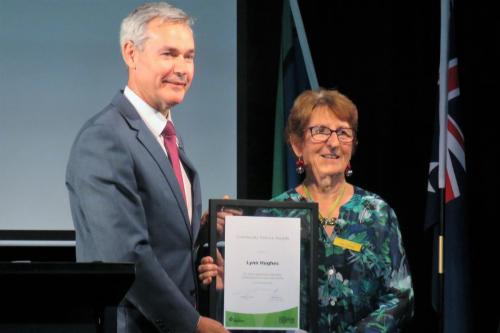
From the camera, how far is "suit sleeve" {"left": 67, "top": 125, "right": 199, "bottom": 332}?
8.30ft

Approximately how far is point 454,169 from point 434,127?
0.86 feet

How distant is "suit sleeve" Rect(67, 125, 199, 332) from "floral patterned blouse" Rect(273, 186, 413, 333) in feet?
1.95

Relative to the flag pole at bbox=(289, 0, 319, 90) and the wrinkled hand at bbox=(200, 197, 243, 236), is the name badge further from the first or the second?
the flag pole at bbox=(289, 0, 319, 90)

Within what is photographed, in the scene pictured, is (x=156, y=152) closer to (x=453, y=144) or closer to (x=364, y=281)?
(x=364, y=281)

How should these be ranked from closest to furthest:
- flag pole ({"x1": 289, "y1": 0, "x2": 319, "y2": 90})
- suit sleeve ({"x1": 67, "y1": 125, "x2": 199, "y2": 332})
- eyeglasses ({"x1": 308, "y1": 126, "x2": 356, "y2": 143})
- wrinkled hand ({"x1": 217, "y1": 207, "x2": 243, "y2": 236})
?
suit sleeve ({"x1": 67, "y1": 125, "x2": 199, "y2": 332}) < wrinkled hand ({"x1": 217, "y1": 207, "x2": 243, "y2": 236}) < eyeglasses ({"x1": 308, "y1": 126, "x2": 356, "y2": 143}) < flag pole ({"x1": 289, "y1": 0, "x2": 319, "y2": 90})

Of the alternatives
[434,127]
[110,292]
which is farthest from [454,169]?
[110,292]

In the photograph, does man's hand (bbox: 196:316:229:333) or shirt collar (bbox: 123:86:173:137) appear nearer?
man's hand (bbox: 196:316:229:333)

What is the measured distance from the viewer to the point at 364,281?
3.01 metres

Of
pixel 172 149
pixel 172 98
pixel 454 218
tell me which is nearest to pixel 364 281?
pixel 172 149

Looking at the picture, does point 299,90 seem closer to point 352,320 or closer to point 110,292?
point 352,320

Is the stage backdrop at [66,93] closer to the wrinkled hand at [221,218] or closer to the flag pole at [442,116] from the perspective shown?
the flag pole at [442,116]

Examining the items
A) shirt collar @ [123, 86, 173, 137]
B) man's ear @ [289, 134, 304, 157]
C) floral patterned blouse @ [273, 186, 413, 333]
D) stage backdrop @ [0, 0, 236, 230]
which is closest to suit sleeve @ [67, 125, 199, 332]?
shirt collar @ [123, 86, 173, 137]

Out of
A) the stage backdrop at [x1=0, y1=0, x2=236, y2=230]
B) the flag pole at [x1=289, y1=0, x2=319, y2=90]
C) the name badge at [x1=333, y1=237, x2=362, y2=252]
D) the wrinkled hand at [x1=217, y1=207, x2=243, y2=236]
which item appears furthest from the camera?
the flag pole at [x1=289, y1=0, x2=319, y2=90]

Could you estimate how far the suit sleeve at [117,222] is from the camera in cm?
253
